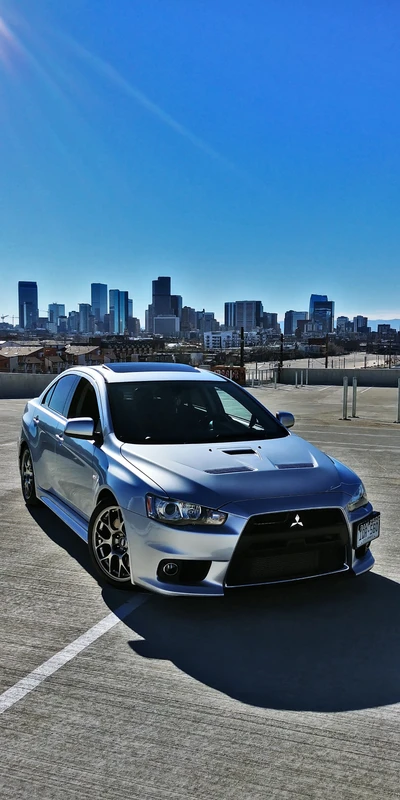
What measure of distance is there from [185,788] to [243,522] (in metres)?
1.49

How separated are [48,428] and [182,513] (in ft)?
8.17

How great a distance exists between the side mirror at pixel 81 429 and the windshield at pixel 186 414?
0.17m

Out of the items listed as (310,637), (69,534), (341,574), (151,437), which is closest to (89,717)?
(310,637)

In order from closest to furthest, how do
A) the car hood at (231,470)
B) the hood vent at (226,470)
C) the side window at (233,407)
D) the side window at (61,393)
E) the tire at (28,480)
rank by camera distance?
the car hood at (231,470)
the hood vent at (226,470)
the side window at (233,407)
the side window at (61,393)
the tire at (28,480)

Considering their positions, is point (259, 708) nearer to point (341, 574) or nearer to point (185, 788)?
point (185, 788)

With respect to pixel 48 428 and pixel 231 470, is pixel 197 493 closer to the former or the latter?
pixel 231 470

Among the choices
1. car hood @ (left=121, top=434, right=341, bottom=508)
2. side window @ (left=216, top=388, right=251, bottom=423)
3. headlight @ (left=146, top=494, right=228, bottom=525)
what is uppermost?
side window @ (left=216, top=388, right=251, bottom=423)

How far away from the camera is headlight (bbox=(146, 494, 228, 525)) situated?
369cm

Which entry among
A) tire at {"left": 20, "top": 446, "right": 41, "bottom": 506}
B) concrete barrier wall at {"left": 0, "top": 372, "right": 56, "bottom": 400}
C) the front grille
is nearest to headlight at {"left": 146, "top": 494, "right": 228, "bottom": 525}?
the front grille

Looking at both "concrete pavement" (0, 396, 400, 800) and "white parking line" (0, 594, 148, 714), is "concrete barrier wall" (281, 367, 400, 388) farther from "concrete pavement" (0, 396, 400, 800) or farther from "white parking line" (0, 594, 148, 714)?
"white parking line" (0, 594, 148, 714)

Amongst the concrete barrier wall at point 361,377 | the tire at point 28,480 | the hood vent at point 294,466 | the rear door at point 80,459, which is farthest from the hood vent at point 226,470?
the concrete barrier wall at point 361,377

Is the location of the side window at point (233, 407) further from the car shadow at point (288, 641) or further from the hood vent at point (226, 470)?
the car shadow at point (288, 641)

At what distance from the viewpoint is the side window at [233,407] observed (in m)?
5.37

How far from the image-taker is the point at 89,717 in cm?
283
